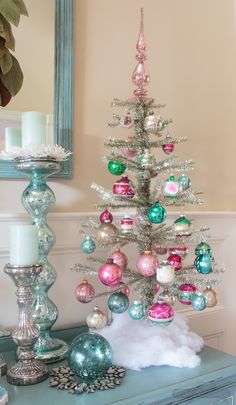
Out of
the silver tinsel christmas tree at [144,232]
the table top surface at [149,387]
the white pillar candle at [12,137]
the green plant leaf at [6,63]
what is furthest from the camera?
the white pillar candle at [12,137]

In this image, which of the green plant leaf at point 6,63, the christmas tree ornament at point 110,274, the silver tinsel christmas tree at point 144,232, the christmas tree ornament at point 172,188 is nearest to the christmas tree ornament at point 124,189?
the silver tinsel christmas tree at point 144,232

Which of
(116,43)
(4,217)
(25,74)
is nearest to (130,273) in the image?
(4,217)

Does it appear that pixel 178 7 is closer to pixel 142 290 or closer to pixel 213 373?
pixel 142 290

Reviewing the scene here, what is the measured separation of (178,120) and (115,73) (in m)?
0.34

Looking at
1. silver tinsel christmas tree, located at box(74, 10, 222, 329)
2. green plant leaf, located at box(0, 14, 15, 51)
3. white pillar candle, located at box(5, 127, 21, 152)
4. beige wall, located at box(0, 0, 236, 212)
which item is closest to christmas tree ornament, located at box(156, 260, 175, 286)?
silver tinsel christmas tree, located at box(74, 10, 222, 329)

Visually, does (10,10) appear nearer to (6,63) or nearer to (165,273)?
(6,63)

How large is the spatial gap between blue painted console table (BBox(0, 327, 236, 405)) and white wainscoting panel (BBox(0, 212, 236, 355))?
0.24 meters

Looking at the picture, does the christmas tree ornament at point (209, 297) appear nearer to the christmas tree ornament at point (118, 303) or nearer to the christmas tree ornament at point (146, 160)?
the christmas tree ornament at point (118, 303)

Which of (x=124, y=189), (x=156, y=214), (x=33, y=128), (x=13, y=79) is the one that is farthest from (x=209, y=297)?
(x=13, y=79)

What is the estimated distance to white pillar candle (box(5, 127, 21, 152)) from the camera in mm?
1264

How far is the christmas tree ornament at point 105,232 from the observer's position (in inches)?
46.4

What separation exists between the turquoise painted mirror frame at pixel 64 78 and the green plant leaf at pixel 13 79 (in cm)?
24

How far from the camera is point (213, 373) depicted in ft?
3.60

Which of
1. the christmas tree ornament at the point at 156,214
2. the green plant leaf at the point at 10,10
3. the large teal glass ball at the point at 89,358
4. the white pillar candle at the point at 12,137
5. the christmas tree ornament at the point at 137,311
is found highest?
the green plant leaf at the point at 10,10
